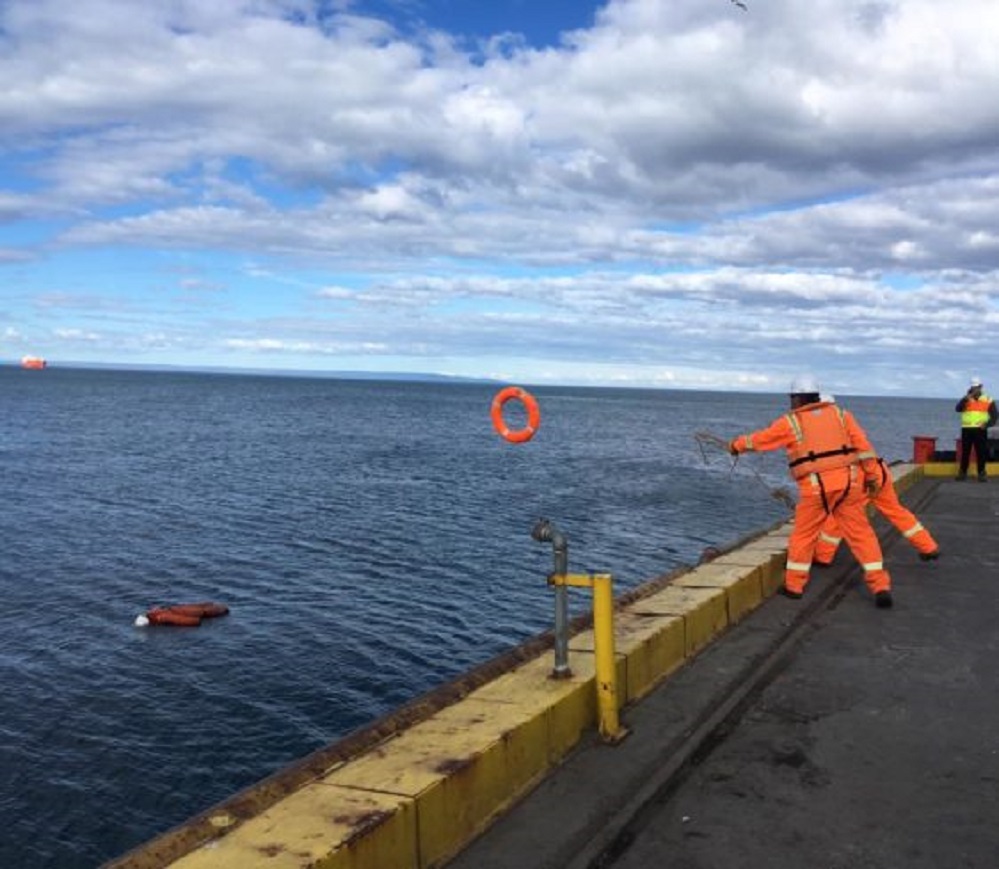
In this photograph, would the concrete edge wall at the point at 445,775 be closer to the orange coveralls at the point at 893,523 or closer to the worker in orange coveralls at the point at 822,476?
the worker in orange coveralls at the point at 822,476

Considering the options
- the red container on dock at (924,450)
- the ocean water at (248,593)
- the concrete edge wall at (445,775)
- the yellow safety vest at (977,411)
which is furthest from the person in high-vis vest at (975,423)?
the concrete edge wall at (445,775)

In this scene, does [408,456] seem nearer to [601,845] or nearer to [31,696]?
[31,696]

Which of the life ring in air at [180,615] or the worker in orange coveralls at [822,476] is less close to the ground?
the worker in orange coveralls at [822,476]

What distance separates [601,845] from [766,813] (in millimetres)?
886

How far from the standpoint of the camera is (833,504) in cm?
845

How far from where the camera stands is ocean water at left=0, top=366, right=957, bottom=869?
38.3ft

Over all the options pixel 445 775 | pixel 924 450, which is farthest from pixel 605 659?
pixel 924 450

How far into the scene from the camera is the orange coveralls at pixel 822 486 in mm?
8375

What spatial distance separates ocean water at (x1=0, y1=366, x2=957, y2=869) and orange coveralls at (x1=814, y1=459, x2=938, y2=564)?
1.55 m

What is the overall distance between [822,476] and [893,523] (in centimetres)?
196

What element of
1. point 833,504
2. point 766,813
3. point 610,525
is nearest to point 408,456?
point 610,525

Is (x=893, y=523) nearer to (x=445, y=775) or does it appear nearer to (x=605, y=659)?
(x=605, y=659)

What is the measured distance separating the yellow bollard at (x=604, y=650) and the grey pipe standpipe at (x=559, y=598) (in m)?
0.07

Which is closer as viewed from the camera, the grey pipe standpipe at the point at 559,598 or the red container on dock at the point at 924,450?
the grey pipe standpipe at the point at 559,598
